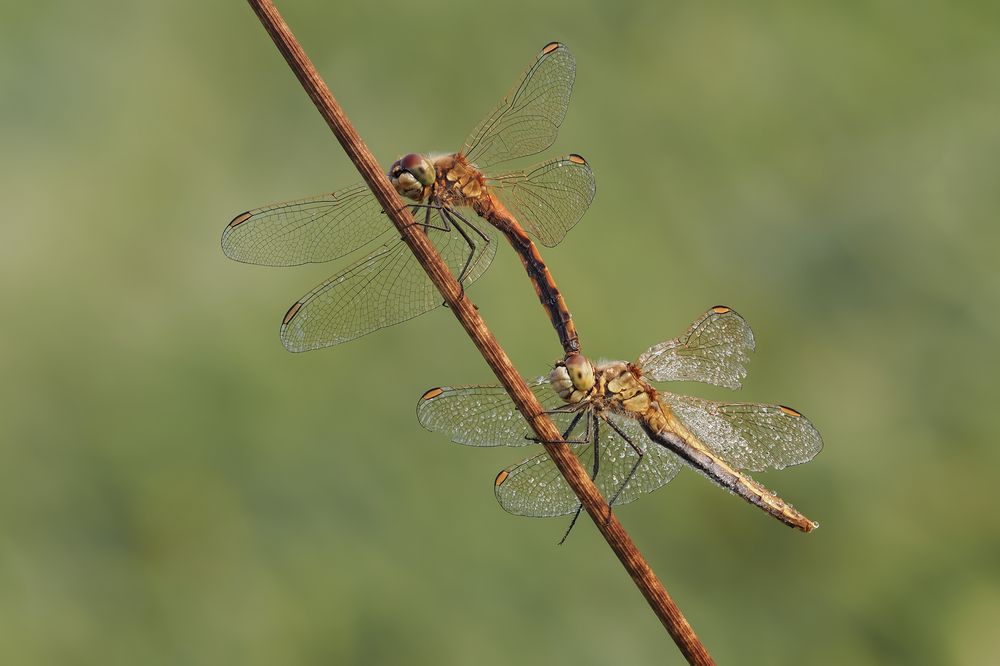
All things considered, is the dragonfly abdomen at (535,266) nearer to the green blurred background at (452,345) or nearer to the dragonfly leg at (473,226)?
the dragonfly leg at (473,226)

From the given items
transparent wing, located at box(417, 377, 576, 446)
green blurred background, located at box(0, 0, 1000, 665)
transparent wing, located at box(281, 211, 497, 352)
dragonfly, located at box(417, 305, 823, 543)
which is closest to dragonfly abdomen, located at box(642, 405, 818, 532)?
dragonfly, located at box(417, 305, 823, 543)

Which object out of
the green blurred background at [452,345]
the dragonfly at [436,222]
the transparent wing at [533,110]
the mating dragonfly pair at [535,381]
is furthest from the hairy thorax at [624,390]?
the green blurred background at [452,345]

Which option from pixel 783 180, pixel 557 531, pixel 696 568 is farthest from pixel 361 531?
pixel 783 180

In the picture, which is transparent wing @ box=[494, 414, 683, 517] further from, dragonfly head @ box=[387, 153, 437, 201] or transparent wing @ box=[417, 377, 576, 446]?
dragonfly head @ box=[387, 153, 437, 201]

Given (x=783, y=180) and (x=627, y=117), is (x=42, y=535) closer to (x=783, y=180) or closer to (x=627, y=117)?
(x=627, y=117)

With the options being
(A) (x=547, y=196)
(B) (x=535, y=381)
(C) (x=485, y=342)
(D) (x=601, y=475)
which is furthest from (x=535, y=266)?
(C) (x=485, y=342)
